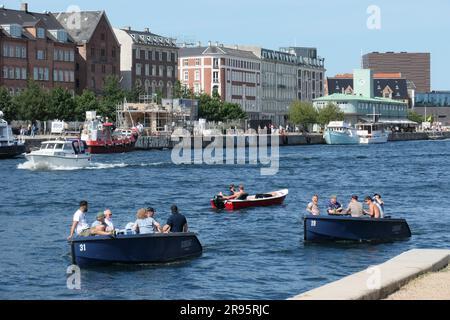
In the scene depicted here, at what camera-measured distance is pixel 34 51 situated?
151 m

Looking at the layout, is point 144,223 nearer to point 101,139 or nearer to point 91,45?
point 101,139

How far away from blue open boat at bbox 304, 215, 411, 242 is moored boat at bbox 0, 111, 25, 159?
69.4 metres

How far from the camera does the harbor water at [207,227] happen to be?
1199 inches

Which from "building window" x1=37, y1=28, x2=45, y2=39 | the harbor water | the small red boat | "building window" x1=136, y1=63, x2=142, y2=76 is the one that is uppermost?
"building window" x1=37, y1=28, x2=45, y2=39

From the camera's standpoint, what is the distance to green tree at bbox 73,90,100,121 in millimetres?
Answer: 141750

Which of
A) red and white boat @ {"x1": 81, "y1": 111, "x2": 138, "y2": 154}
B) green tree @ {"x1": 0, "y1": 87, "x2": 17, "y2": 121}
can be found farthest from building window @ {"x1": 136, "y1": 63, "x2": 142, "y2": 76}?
green tree @ {"x1": 0, "y1": 87, "x2": 17, "y2": 121}

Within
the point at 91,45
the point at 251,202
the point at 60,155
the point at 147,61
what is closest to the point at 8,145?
the point at 60,155

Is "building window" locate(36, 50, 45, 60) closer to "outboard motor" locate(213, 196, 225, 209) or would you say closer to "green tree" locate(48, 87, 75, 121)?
"green tree" locate(48, 87, 75, 121)

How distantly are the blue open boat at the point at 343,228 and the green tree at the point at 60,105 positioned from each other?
324 ft

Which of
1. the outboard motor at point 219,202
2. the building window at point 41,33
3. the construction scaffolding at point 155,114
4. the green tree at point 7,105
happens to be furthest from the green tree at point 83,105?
the outboard motor at point 219,202

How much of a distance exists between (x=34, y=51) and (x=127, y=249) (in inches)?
4796

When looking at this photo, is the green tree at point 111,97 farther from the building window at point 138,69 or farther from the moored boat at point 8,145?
the moored boat at point 8,145

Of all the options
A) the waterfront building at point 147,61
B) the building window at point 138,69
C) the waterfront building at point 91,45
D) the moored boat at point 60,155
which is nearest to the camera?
the moored boat at point 60,155
